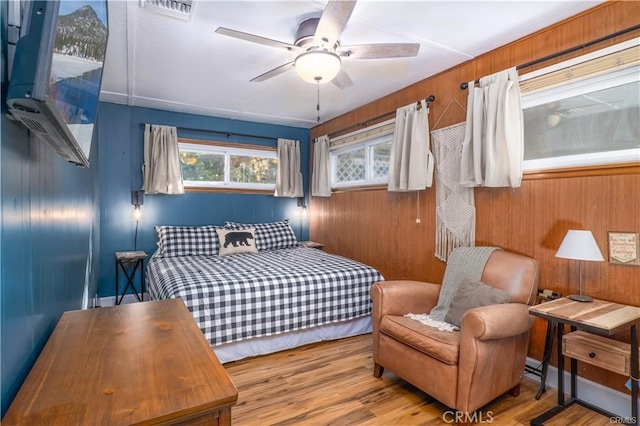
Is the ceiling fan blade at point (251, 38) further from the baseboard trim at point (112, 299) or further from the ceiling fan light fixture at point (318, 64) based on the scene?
the baseboard trim at point (112, 299)

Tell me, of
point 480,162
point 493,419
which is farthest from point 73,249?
point 480,162

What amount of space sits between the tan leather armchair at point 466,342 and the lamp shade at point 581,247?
0.27 m

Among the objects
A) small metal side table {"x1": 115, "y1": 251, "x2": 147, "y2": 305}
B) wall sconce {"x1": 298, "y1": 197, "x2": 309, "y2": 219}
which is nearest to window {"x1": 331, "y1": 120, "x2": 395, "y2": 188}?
wall sconce {"x1": 298, "y1": 197, "x2": 309, "y2": 219}

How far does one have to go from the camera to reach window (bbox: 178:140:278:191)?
454cm

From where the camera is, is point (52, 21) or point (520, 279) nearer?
point (52, 21)

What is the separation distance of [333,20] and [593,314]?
212 cm

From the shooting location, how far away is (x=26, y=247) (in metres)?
0.92

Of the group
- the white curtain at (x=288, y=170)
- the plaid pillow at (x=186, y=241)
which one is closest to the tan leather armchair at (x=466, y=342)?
the plaid pillow at (x=186, y=241)

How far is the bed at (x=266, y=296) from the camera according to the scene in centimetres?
251

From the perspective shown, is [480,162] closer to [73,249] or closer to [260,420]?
[260,420]

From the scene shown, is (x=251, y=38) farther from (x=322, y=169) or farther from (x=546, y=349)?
(x=322, y=169)

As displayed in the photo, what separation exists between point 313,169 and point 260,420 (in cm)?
365

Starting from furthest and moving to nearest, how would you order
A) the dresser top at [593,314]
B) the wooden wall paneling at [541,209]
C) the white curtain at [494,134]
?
the white curtain at [494,134] < the wooden wall paneling at [541,209] < the dresser top at [593,314]

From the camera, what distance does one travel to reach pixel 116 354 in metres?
1.01
